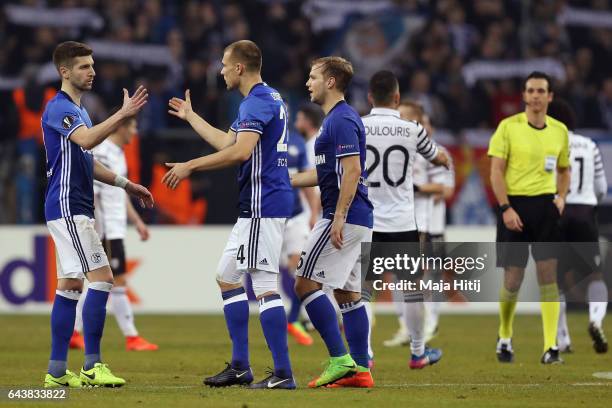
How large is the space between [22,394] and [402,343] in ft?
19.5

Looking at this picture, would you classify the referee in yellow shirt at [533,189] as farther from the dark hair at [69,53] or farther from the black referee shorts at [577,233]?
the dark hair at [69,53]

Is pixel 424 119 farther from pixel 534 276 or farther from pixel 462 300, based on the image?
pixel 462 300

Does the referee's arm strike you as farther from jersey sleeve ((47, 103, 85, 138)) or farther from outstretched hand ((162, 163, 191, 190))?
jersey sleeve ((47, 103, 85, 138))

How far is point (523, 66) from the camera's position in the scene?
21.8 metres

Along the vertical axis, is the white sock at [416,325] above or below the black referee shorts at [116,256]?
below

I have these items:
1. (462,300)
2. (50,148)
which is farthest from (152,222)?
(50,148)

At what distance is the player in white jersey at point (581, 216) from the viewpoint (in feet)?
40.7

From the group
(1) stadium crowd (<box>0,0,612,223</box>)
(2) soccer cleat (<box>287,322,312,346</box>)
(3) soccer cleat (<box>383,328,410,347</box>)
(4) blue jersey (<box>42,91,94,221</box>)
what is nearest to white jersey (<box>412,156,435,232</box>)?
(3) soccer cleat (<box>383,328,410,347</box>)

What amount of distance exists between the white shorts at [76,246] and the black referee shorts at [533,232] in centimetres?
394

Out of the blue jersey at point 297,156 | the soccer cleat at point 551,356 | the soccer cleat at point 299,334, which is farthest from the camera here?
the blue jersey at point 297,156

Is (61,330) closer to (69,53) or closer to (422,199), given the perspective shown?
(69,53)

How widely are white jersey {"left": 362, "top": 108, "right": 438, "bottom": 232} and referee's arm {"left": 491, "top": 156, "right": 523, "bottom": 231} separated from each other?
3.02ft

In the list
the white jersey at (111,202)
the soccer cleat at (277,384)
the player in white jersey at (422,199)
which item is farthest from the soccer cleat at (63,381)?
the player in white jersey at (422,199)

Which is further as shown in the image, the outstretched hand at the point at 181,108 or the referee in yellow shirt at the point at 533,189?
the referee in yellow shirt at the point at 533,189
